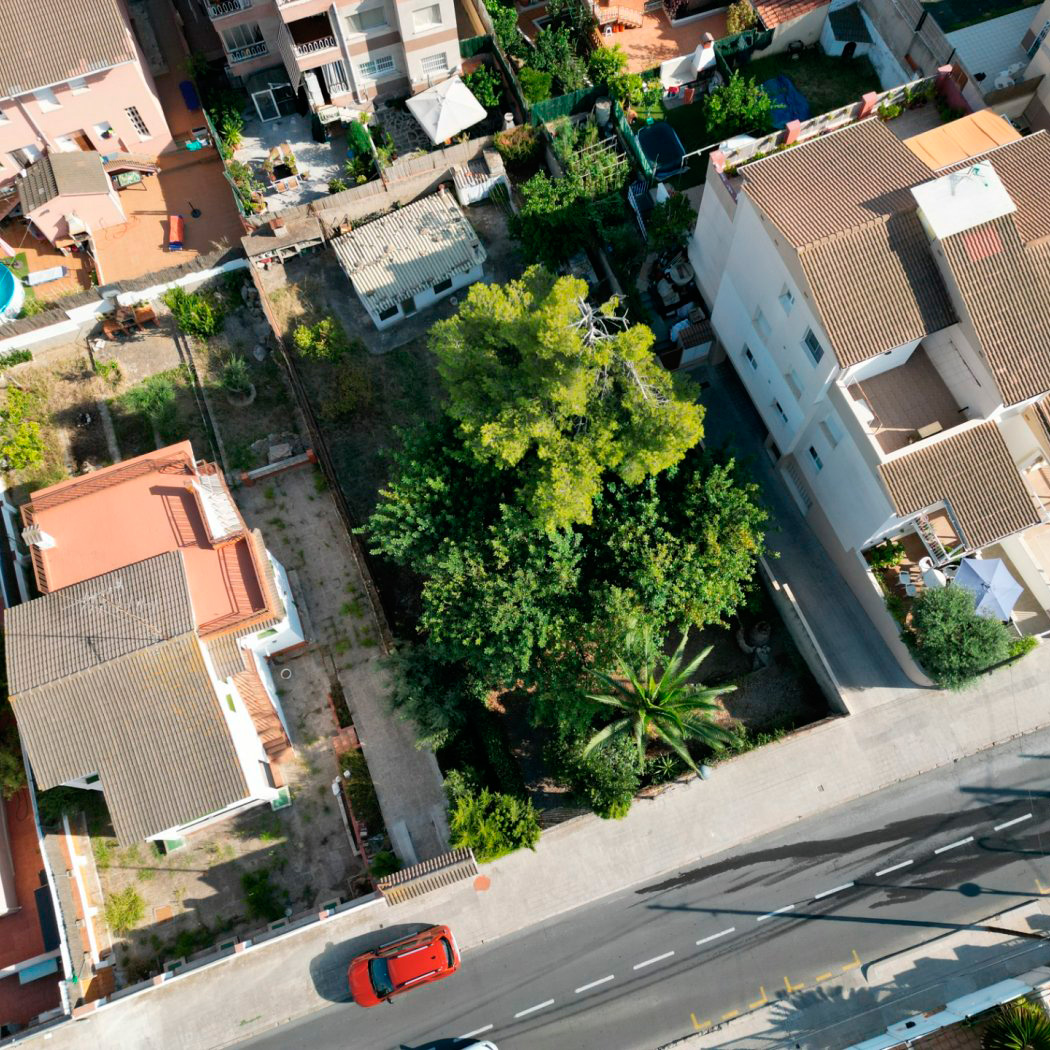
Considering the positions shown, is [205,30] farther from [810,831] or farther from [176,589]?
[810,831]

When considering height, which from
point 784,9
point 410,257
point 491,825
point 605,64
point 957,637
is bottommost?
point 491,825

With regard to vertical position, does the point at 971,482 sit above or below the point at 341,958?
above

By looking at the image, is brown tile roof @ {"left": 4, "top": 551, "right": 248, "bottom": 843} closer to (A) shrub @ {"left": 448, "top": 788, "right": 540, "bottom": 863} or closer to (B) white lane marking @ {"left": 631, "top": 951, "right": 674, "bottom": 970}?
(A) shrub @ {"left": 448, "top": 788, "right": 540, "bottom": 863}

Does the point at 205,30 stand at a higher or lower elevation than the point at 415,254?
higher

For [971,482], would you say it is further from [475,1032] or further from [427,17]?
[427,17]

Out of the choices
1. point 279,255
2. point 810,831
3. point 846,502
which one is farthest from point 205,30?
point 810,831

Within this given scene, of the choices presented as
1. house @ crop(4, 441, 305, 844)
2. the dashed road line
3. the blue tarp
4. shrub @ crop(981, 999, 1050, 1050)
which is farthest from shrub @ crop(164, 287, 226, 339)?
shrub @ crop(981, 999, 1050, 1050)

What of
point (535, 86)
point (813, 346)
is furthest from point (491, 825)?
point (535, 86)
